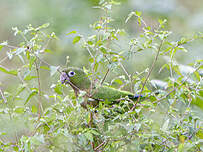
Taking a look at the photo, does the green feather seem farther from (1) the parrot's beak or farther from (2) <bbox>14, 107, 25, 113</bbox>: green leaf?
(2) <bbox>14, 107, 25, 113</bbox>: green leaf

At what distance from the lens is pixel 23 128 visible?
Result: 917 millimetres

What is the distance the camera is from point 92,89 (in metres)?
0.96

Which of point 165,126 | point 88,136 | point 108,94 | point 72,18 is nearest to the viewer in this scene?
point 88,136

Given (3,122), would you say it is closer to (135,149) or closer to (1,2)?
(135,149)

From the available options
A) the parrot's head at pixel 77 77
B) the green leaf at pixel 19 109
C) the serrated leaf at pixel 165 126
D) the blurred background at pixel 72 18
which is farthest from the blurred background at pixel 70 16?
the serrated leaf at pixel 165 126

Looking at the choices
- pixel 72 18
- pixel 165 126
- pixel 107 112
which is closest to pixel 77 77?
pixel 107 112

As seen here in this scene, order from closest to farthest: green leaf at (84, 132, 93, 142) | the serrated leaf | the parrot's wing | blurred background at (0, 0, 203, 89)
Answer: green leaf at (84, 132, 93, 142), the serrated leaf, the parrot's wing, blurred background at (0, 0, 203, 89)

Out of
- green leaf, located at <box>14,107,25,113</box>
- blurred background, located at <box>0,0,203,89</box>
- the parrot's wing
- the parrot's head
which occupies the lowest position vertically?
green leaf, located at <box>14,107,25,113</box>

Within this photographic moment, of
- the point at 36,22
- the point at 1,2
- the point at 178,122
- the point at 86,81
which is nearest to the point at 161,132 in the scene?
the point at 178,122

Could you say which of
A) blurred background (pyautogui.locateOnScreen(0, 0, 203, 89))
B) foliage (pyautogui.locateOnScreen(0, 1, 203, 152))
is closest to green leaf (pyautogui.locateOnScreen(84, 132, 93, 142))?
foliage (pyautogui.locateOnScreen(0, 1, 203, 152))

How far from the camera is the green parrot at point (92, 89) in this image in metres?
0.96

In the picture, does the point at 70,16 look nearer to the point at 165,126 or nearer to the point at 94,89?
the point at 94,89

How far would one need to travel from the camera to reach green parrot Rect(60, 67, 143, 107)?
96cm

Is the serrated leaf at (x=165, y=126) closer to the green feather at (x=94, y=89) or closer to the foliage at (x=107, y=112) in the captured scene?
the foliage at (x=107, y=112)
